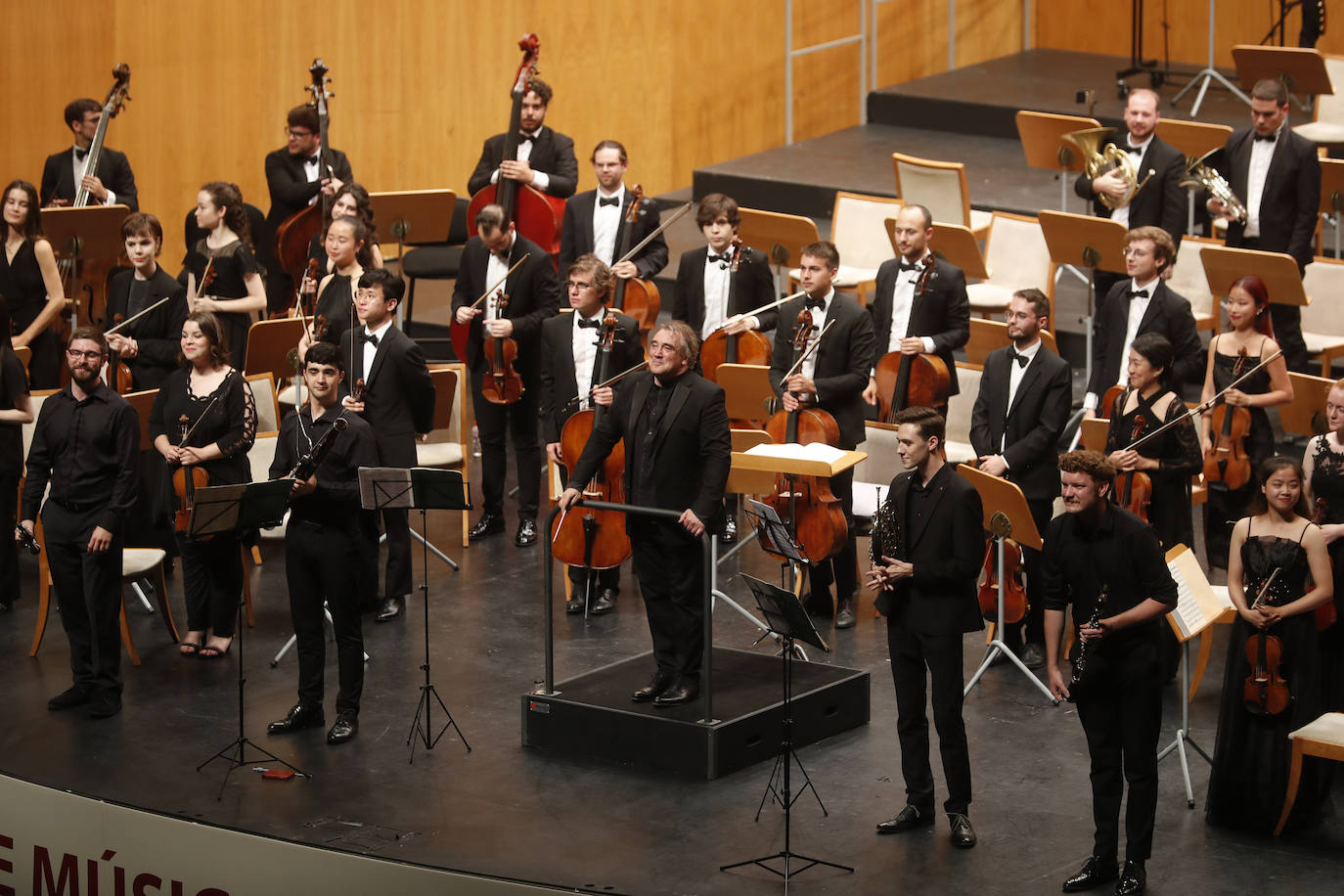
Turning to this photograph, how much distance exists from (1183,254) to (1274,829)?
14.0 feet

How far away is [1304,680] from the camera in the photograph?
6457 millimetres

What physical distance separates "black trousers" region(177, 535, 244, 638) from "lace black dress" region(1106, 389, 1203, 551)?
3.30 m

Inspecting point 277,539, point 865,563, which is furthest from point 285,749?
point 865,563

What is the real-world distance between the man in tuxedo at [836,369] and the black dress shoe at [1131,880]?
7.75 feet

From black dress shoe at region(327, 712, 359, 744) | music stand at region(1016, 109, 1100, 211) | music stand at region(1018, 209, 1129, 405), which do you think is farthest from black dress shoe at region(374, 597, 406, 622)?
music stand at region(1016, 109, 1100, 211)

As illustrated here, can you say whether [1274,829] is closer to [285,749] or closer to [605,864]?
[605,864]

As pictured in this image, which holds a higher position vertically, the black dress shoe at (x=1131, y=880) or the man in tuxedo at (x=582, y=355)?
the man in tuxedo at (x=582, y=355)

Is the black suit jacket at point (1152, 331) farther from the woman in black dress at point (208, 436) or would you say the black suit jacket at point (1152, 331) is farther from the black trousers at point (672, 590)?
the woman in black dress at point (208, 436)

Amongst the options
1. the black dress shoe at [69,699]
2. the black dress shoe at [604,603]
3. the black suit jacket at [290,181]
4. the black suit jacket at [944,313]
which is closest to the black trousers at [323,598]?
the black dress shoe at [69,699]

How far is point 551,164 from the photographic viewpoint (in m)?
10.1

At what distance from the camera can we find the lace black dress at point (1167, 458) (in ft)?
23.9

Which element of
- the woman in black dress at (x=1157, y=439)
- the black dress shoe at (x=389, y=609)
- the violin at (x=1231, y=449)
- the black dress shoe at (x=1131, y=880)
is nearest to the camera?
the black dress shoe at (x=1131, y=880)

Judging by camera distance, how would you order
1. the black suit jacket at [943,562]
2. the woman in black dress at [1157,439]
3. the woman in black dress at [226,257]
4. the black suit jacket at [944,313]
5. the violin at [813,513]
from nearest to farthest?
the black suit jacket at [943,562] → the woman in black dress at [1157,439] → the violin at [813,513] → the black suit jacket at [944,313] → the woman in black dress at [226,257]

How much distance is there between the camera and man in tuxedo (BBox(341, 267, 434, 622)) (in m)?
8.02
